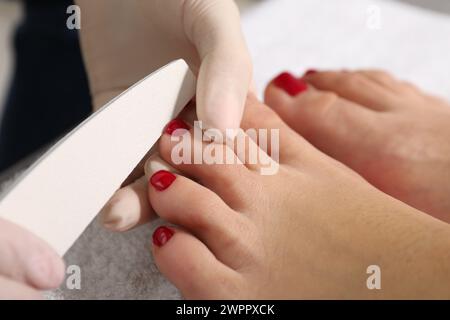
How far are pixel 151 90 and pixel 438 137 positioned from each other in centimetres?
48

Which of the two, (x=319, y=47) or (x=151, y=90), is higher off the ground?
(x=151, y=90)

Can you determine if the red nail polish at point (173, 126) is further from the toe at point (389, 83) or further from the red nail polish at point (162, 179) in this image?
the toe at point (389, 83)

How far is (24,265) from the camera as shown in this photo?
51 centimetres

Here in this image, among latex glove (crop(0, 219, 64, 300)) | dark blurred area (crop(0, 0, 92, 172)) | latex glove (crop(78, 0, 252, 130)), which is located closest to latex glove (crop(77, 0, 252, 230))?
latex glove (crop(78, 0, 252, 130))

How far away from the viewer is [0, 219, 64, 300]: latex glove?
19.9 inches

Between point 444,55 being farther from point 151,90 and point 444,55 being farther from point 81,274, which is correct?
point 81,274

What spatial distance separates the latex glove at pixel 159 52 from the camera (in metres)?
0.70

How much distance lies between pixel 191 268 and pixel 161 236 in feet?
0.18

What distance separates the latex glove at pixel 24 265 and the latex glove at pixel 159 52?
140mm

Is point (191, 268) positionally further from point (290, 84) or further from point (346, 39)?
point (346, 39)

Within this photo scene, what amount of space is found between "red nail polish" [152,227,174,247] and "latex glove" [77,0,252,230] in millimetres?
26

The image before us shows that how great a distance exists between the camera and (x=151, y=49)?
925 mm

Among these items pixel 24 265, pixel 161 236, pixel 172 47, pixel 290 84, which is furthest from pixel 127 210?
pixel 290 84

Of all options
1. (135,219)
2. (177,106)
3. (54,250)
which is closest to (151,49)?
(177,106)
